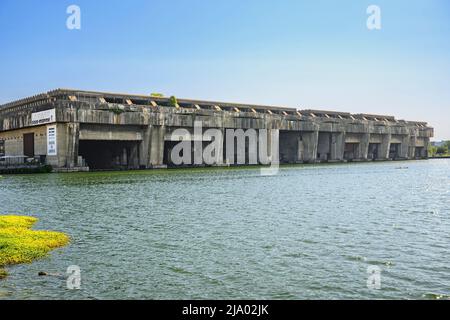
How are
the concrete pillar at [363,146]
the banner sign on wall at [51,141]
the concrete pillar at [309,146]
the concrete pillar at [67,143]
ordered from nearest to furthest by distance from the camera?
the banner sign on wall at [51,141], the concrete pillar at [67,143], the concrete pillar at [309,146], the concrete pillar at [363,146]

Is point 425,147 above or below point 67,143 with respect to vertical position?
below

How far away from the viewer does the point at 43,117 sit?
270 ft

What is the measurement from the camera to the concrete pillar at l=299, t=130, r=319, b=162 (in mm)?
129125

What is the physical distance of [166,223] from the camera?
83.7 ft

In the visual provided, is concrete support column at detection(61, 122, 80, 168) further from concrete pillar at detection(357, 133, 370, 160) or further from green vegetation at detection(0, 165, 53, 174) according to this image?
concrete pillar at detection(357, 133, 370, 160)

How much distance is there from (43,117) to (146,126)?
19.1 m

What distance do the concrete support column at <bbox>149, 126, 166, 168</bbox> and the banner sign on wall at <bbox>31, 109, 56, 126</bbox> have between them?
19990 millimetres

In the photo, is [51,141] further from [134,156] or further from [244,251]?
[244,251]

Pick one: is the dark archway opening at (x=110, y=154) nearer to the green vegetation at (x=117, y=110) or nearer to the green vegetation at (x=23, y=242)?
the green vegetation at (x=117, y=110)

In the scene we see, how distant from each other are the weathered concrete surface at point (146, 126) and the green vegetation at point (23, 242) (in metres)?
60.0

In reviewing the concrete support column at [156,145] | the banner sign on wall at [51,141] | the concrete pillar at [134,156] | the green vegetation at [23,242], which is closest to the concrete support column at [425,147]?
the concrete support column at [156,145]

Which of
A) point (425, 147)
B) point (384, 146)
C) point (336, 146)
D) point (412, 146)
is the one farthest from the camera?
point (425, 147)

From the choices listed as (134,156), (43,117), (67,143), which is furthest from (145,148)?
(43,117)

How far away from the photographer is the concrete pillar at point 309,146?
12912cm
